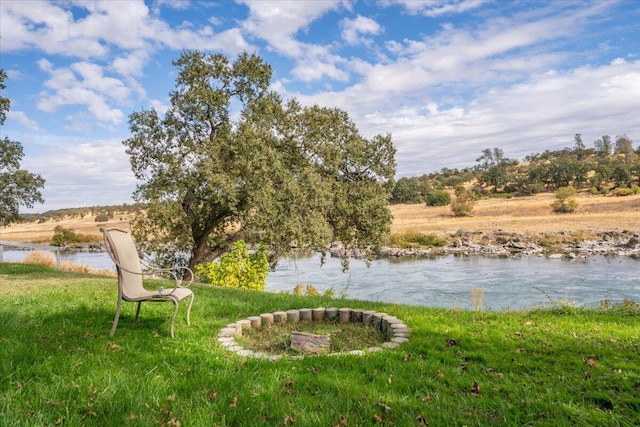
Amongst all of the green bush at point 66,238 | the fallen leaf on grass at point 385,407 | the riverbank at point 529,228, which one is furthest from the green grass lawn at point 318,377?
the green bush at point 66,238

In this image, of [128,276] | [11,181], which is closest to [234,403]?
[128,276]

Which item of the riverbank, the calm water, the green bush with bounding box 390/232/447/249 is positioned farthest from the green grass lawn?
the green bush with bounding box 390/232/447/249

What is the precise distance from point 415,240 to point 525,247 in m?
7.48

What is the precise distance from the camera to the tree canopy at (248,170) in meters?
11.6

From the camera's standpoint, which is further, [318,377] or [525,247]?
[525,247]

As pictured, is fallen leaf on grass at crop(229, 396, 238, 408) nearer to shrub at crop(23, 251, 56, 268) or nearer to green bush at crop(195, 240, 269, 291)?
green bush at crop(195, 240, 269, 291)

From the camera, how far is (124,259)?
186 inches

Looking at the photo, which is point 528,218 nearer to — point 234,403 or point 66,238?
point 234,403

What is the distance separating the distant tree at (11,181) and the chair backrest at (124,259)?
446 inches

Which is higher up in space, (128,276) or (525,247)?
(128,276)

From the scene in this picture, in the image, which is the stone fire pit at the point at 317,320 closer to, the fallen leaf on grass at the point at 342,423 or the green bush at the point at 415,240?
the fallen leaf on grass at the point at 342,423

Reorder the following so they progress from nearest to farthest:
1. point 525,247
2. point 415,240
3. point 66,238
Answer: point 525,247, point 415,240, point 66,238

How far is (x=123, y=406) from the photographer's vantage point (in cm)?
279

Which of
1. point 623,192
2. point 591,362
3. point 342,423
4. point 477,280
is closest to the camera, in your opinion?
point 342,423
